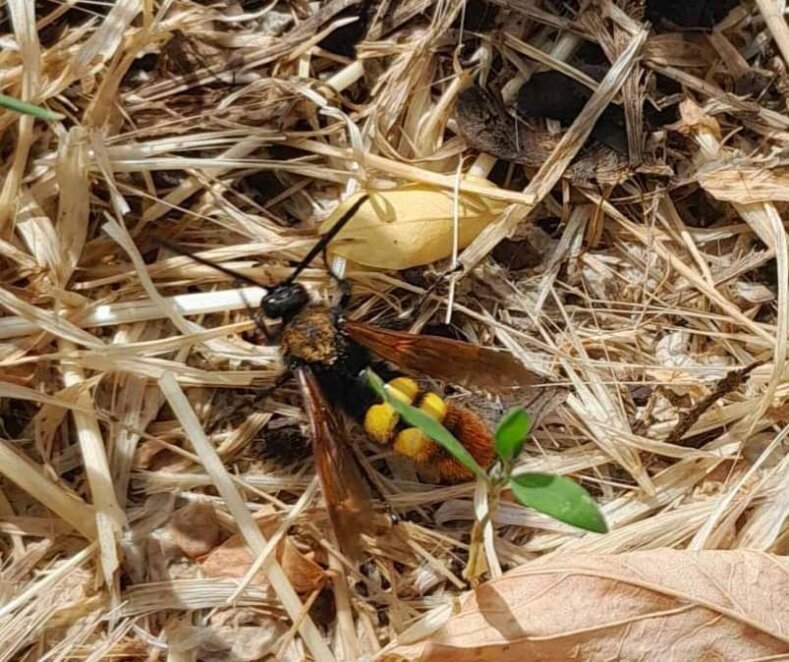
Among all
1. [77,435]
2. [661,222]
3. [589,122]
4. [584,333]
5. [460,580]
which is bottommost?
[460,580]

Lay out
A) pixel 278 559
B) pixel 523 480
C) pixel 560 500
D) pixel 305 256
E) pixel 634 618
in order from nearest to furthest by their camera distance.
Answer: pixel 560 500, pixel 523 480, pixel 634 618, pixel 278 559, pixel 305 256

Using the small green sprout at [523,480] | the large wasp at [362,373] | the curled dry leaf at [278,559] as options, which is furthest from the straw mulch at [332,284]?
the small green sprout at [523,480]

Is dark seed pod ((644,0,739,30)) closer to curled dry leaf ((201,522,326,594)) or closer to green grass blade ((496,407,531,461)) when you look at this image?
green grass blade ((496,407,531,461))

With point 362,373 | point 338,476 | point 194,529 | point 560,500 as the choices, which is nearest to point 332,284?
point 362,373

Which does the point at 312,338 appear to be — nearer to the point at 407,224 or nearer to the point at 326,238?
the point at 326,238

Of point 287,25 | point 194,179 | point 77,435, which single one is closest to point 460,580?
point 77,435

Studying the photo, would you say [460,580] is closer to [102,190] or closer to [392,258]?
[392,258]

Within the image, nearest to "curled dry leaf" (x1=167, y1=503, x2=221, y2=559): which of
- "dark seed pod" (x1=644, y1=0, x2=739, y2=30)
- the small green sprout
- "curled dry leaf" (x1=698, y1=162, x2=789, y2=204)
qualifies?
the small green sprout
